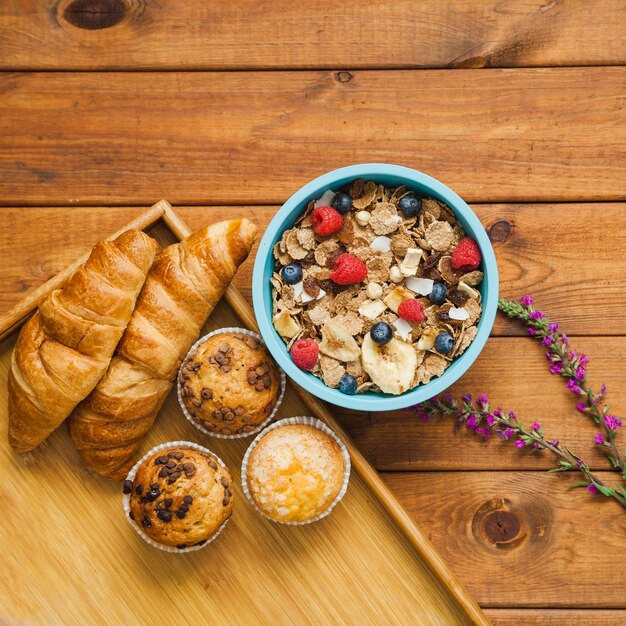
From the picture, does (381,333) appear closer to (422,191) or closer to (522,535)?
(422,191)

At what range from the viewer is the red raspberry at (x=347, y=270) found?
1473mm

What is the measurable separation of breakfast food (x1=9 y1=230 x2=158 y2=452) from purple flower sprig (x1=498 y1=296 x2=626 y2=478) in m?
0.94

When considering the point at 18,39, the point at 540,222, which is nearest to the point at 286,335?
the point at 540,222

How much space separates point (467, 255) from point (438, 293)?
0.11 meters

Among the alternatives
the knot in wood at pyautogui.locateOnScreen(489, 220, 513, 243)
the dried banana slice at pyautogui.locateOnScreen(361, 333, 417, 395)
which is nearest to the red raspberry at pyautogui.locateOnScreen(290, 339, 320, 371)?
the dried banana slice at pyautogui.locateOnScreen(361, 333, 417, 395)

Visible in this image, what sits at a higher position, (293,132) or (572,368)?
(293,132)

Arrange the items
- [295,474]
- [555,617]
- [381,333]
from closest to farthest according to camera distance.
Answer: [381,333] < [295,474] < [555,617]

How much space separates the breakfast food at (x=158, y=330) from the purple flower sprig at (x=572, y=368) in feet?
2.41

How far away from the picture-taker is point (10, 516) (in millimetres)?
1650

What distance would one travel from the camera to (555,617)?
5.82 ft

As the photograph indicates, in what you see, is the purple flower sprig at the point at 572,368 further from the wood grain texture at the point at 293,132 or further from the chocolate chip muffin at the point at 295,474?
the chocolate chip muffin at the point at 295,474

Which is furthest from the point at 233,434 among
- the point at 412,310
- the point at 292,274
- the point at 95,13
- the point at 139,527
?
the point at 95,13

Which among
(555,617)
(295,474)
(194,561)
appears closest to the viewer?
(295,474)

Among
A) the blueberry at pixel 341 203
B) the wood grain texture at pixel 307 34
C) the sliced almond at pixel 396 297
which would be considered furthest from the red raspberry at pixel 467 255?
the wood grain texture at pixel 307 34
